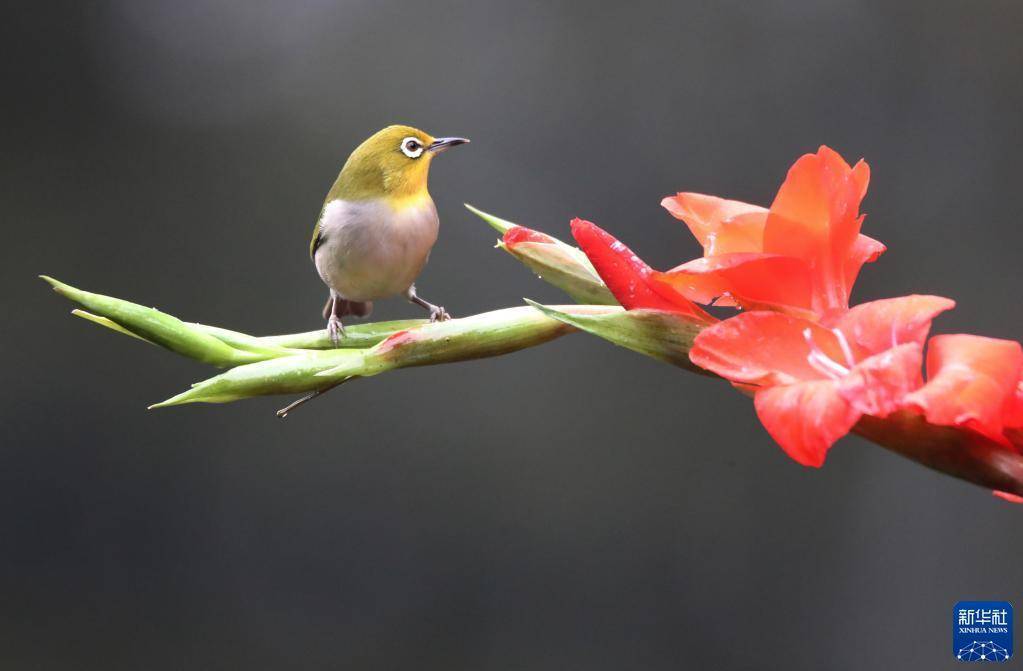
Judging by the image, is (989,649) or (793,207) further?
(989,649)

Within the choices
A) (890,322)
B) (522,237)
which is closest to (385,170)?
(522,237)

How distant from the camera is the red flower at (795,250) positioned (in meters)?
0.27

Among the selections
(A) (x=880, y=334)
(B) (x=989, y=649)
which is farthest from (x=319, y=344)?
(B) (x=989, y=649)

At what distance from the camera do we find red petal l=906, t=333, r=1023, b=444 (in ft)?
0.67

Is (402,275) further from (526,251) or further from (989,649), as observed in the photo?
(989,649)

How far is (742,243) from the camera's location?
292mm

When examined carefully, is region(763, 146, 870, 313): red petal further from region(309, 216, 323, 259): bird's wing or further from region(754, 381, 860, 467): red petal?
region(309, 216, 323, 259): bird's wing

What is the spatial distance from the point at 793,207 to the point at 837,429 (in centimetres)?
9

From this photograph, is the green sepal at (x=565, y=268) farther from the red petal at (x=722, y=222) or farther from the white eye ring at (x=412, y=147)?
the white eye ring at (x=412, y=147)

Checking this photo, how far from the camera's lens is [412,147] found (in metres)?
0.49

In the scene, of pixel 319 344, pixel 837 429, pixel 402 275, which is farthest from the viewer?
pixel 402 275

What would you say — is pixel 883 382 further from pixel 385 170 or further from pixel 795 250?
pixel 385 170

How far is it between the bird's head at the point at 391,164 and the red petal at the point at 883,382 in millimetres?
299

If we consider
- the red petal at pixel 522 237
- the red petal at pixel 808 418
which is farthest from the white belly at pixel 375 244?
the red petal at pixel 808 418
